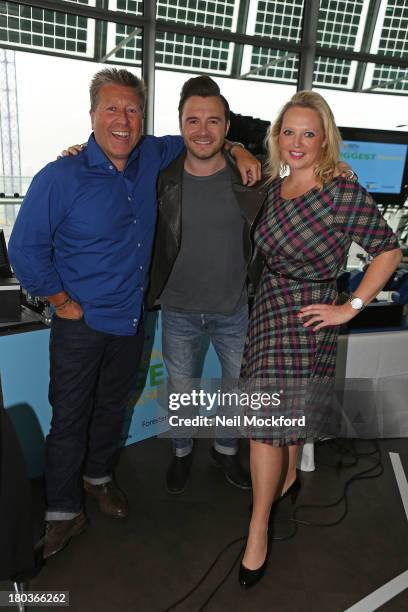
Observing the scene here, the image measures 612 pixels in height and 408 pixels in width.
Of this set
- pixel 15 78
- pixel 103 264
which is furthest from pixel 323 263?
pixel 15 78

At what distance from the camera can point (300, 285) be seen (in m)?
1.69

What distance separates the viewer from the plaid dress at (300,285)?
1.58 meters

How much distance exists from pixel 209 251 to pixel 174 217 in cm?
19

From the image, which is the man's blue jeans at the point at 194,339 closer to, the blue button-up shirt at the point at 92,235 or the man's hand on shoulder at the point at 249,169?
the blue button-up shirt at the point at 92,235

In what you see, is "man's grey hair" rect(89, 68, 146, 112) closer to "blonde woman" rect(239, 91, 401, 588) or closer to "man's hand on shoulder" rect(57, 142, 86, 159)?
"man's hand on shoulder" rect(57, 142, 86, 159)

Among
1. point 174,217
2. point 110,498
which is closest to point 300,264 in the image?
point 174,217

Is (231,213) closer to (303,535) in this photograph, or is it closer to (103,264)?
(103,264)

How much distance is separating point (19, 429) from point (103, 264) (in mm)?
933

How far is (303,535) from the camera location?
6.61 ft

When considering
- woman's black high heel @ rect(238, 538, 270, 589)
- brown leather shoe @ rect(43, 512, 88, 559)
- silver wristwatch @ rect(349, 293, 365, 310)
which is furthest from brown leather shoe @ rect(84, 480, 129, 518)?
silver wristwatch @ rect(349, 293, 365, 310)

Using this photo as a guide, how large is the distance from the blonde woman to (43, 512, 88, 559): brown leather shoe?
0.66m

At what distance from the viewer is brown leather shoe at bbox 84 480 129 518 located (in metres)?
2.06

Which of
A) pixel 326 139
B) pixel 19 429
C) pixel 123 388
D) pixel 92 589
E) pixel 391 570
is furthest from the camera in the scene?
pixel 19 429

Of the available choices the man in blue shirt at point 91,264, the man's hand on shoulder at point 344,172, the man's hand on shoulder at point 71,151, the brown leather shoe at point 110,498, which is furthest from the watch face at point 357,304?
the brown leather shoe at point 110,498
